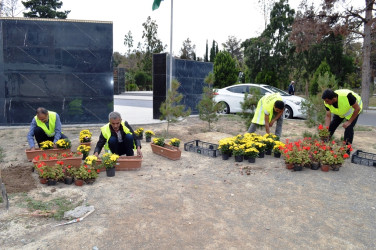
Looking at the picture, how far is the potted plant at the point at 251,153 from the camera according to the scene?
233 inches

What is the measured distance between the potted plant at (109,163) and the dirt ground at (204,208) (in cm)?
11

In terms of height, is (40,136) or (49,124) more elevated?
(49,124)

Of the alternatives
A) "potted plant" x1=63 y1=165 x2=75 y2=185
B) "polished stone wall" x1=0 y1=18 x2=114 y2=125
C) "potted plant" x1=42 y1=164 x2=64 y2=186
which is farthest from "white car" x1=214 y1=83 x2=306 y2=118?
"potted plant" x1=42 y1=164 x2=64 y2=186

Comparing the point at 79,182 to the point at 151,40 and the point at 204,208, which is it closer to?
the point at 204,208

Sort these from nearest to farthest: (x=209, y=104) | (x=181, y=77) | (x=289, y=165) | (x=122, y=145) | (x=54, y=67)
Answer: (x=289, y=165), (x=122, y=145), (x=209, y=104), (x=54, y=67), (x=181, y=77)

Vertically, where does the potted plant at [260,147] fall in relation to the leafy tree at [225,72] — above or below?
below

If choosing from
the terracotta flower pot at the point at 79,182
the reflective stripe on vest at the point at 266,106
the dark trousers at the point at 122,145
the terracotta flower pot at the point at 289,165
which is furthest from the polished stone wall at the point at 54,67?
the terracotta flower pot at the point at 289,165

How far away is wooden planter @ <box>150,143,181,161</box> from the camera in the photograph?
6357 mm

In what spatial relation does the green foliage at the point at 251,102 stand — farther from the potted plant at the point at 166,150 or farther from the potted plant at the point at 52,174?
the potted plant at the point at 52,174

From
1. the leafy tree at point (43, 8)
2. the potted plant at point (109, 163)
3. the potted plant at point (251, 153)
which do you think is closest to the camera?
the potted plant at point (109, 163)

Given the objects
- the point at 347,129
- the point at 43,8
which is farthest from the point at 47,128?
the point at 43,8

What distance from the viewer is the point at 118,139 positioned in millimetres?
5699

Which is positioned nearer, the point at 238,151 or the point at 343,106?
the point at 238,151

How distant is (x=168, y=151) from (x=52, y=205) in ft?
9.10
